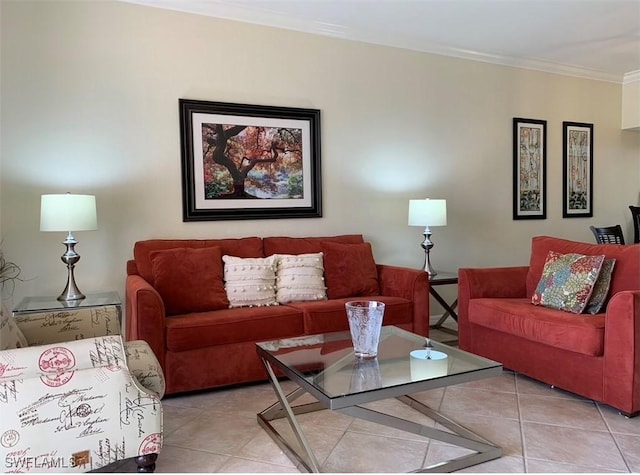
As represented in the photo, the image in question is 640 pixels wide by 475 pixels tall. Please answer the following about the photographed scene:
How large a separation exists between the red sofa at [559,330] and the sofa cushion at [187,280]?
164cm

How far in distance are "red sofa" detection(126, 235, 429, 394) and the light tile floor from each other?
0.18 m

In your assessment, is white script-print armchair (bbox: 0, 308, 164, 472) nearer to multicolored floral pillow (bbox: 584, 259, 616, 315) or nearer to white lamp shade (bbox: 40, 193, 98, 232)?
white lamp shade (bbox: 40, 193, 98, 232)

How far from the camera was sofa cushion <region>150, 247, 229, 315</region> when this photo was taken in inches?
117

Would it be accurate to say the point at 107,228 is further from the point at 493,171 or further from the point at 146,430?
the point at 493,171

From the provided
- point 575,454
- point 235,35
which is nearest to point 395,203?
point 235,35

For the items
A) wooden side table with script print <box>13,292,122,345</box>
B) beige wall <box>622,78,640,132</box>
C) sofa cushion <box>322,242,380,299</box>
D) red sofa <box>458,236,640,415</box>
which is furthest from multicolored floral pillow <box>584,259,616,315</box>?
beige wall <box>622,78,640,132</box>

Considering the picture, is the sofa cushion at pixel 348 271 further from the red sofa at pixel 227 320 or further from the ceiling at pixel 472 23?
the ceiling at pixel 472 23

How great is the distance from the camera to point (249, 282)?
10.4ft

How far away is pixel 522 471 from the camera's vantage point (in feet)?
6.29

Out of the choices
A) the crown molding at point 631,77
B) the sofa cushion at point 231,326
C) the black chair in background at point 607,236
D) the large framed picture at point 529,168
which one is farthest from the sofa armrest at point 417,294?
the crown molding at point 631,77

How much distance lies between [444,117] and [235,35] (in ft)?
6.57

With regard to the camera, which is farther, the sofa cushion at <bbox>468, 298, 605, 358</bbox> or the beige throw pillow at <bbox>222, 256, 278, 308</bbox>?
the beige throw pillow at <bbox>222, 256, 278, 308</bbox>

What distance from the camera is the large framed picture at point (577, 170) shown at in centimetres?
515

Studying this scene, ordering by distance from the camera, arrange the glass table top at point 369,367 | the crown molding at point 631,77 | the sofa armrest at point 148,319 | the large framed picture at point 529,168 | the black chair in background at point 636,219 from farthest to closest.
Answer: the crown molding at point 631,77, the black chair in background at point 636,219, the large framed picture at point 529,168, the sofa armrest at point 148,319, the glass table top at point 369,367
